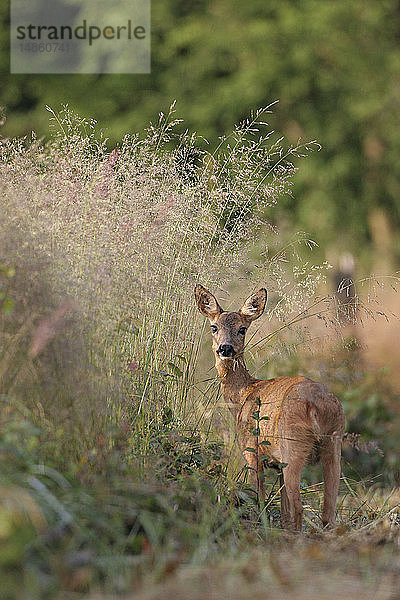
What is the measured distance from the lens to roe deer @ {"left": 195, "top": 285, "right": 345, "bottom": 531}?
4520 mm

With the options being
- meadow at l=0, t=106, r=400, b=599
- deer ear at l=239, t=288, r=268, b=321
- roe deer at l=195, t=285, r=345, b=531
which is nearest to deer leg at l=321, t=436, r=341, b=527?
roe deer at l=195, t=285, r=345, b=531

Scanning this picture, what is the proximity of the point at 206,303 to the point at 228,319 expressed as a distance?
152mm

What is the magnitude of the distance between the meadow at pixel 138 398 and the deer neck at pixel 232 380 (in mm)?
126

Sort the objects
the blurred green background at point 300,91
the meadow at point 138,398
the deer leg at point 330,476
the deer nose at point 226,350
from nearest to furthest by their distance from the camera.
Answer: the meadow at point 138,398 < the deer leg at point 330,476 < the deer nose at point 226,350 < the blurred green background at point 300,91

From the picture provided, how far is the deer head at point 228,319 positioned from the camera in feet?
16.9

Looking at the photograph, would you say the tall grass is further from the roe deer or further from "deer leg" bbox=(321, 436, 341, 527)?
"deer leg" bbox=(321, 436, 341, 527)

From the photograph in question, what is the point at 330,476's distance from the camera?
182 inches

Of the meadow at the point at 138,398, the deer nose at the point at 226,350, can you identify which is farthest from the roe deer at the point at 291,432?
the meadow at the point at 138,398

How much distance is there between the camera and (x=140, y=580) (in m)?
3.08

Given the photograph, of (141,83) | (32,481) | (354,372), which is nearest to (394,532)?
(354,372)

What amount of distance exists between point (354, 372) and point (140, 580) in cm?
235

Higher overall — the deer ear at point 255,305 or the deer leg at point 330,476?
the deer ear at point 255,305

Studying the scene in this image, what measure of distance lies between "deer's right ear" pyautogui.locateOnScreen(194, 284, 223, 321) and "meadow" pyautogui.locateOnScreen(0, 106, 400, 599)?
0.39 ft

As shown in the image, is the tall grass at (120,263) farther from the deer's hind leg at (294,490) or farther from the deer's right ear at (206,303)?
the deer's hind leg at (294,490)
